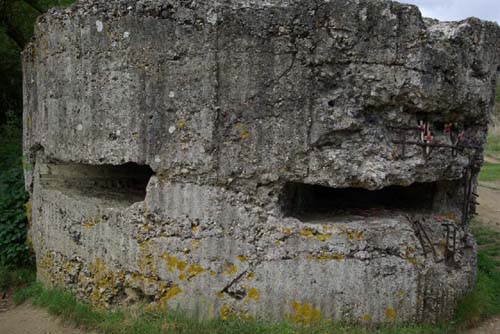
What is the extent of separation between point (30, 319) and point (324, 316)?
2.53 metres

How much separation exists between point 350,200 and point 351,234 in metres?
1.33

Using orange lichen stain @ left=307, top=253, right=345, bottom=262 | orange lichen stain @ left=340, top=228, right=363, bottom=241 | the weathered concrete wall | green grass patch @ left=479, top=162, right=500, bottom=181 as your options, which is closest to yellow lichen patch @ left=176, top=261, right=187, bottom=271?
the weathered concrete wall

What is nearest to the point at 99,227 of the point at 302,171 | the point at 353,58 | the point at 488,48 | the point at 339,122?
the point at 302,171

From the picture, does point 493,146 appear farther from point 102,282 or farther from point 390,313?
point 102,282

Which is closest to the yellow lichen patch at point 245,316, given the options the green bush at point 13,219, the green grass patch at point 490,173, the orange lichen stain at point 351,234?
the orange lichen stain at point 351,234

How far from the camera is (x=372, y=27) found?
3869 millimetres

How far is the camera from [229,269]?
13.2ft

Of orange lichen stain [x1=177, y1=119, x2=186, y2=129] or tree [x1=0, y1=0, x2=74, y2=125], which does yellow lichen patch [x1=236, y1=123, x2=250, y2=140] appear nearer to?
orange lichen stain [x1=177, y1=119, x2=186, y2=129]

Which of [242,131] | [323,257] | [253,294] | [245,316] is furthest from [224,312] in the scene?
[242,131]

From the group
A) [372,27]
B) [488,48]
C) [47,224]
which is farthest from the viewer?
[47,224]

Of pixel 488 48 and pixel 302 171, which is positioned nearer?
pixel 302 171

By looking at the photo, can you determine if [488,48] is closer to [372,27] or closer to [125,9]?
[372,27]

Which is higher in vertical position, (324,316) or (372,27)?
(372,27)

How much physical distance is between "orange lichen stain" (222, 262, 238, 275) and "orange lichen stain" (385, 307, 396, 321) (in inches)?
46.8
